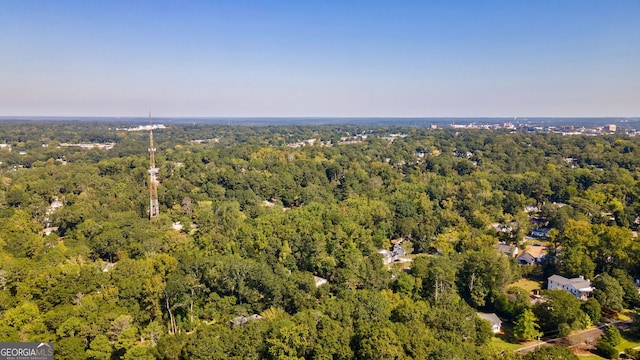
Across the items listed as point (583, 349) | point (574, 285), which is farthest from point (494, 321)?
point (574, 285)

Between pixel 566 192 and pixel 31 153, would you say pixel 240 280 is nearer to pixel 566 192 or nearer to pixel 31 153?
pixel 566 192

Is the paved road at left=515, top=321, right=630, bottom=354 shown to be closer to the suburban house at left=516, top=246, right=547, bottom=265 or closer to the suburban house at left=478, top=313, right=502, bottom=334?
the suburban house at left=478, top=313, right=502, bottom=334

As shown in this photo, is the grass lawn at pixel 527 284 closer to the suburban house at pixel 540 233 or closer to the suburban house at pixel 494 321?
the suburban house at pixel 494 321

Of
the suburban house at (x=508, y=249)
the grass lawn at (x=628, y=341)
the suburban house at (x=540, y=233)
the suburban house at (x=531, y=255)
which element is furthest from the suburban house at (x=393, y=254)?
the grass lawn at (x=628, y=341)

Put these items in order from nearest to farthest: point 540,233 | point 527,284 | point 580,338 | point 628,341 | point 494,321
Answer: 1. point 628,341
2. point 580,338
3. point 494,321
4. point 527,284
5. point 540,233

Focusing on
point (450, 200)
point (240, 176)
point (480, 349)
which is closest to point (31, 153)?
point (240, 176)

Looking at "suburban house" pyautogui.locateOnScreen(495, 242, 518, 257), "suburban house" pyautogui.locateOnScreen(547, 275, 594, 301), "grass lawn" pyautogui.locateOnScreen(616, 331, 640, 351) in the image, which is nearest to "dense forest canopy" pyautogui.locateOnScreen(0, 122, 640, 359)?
"suburban house" pyautogui.locateOnScreen(495, 242, 518, 257)

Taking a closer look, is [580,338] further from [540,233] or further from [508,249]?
[540,233]
